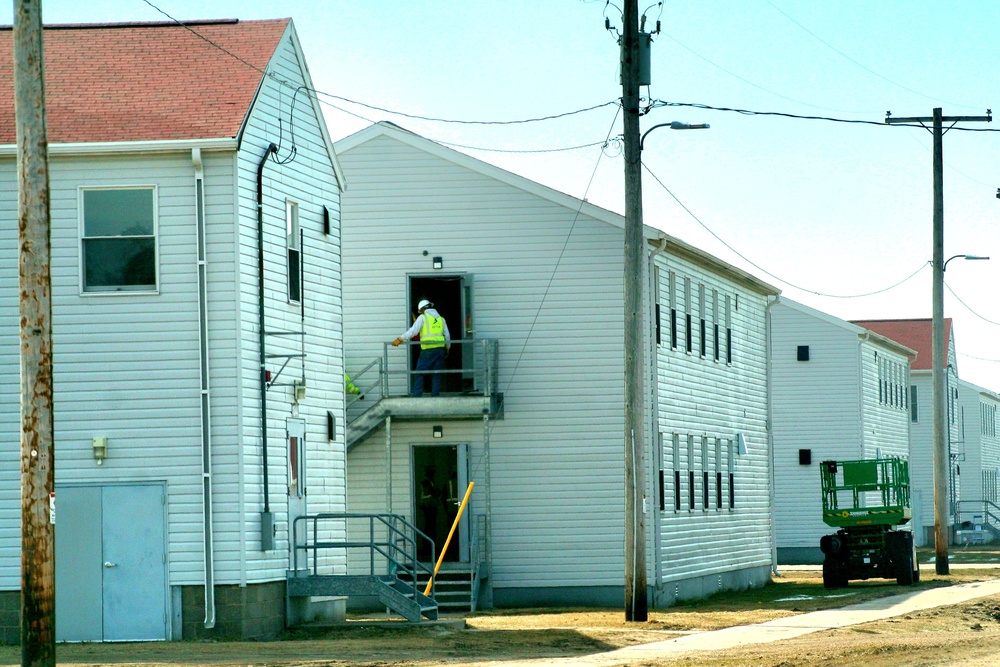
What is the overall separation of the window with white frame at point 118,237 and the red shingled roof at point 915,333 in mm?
50619

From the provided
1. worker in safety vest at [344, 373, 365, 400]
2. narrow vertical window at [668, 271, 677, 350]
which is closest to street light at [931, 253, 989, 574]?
narrow vertical window at [668, 271, 677, 350]

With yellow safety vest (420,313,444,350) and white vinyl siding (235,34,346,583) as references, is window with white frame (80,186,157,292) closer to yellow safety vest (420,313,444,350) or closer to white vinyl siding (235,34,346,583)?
white vinyl siding (235,34,346,583)

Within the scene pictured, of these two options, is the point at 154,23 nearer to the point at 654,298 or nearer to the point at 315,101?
the point at 315,101

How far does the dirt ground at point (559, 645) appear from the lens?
58.9 feet

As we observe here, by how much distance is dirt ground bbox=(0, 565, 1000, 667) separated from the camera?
707 inches

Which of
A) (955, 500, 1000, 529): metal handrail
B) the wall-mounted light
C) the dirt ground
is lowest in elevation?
(955, 500, 1000, 529): metal handrail

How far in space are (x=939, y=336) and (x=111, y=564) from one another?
2309cm

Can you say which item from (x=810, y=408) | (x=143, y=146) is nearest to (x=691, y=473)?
(x=143, y=146)

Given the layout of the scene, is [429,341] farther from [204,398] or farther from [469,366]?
[204,398]

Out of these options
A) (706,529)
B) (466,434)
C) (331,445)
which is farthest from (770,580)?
(331,445)

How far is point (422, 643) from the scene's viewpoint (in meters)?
19.8

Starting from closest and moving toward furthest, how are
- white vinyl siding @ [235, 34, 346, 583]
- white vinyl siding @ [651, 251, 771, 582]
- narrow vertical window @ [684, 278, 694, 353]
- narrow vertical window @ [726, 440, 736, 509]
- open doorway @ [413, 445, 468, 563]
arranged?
white vinyl siding @ [235, 34, 346, 583] < open doorway @ [413, 445, 468, 563] < white vinyl siding @ [651, 251, 771, 582] < narrow vertical window @ [684, 278, 694, 353] < narrow vertical window @ [726, 440, 736, 509]

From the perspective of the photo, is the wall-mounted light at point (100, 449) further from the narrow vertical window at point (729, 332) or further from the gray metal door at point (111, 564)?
the narrow vertical window at point (729, 332)

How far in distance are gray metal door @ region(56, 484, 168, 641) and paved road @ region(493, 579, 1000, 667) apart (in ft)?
18.9
